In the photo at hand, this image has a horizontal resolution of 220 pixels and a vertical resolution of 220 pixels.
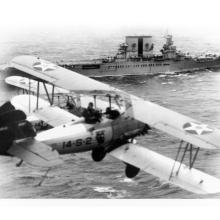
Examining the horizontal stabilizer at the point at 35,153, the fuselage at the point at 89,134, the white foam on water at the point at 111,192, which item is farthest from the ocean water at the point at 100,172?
the horizontal stabilizer at the point at 35,153

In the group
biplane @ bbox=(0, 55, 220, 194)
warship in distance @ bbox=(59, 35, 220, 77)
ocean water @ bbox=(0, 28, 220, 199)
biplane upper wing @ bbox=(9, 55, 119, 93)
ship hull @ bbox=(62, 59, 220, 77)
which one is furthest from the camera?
warship in distance @ bbox=(59, 35, 220, 77)

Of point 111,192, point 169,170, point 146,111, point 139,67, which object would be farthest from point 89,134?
point 139,67

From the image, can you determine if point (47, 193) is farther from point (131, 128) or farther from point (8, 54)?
point (8, 54)

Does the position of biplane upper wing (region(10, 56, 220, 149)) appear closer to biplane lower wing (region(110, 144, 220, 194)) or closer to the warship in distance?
biplane lower wing (region(110, 144, 220, 194))

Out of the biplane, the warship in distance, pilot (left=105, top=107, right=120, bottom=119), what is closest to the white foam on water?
the biplane

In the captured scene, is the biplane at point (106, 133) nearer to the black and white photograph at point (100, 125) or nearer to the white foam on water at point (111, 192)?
the black and white photograph at point (100, 125)
